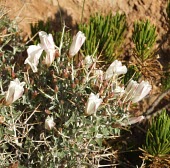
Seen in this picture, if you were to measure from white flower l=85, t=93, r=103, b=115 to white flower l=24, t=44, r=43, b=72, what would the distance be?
207 mm

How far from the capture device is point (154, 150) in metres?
1.57

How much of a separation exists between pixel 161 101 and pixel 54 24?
568 mm

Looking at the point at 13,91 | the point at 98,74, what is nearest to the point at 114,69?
the point at 98,74

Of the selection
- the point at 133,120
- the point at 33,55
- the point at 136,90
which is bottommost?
the point at 133,120

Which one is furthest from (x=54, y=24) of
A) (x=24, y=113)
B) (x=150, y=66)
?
(x=24, y=113)

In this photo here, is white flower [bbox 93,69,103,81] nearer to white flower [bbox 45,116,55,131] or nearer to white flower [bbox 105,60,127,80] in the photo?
white flower [bbox 105,60,127,80]

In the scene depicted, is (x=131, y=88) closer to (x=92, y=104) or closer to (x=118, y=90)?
(x=118, y=90)

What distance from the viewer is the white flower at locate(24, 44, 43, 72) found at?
136 centimetres

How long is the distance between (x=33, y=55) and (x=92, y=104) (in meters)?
0.24

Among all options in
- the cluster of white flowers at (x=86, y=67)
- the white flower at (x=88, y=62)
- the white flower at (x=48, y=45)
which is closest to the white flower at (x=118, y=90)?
the cluster of white flowers at (x=86, y=67)

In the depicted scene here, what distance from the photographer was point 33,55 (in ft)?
4.50

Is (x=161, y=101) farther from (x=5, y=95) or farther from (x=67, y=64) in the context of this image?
(x=5, y=95)

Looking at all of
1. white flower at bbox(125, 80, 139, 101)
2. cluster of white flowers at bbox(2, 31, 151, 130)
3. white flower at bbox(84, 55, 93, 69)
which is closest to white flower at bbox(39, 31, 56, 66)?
cluster of white flowers at bbox(2, 31, 151, 130)

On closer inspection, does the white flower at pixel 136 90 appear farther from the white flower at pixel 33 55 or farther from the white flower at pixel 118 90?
the white flower at pixel 33 55
